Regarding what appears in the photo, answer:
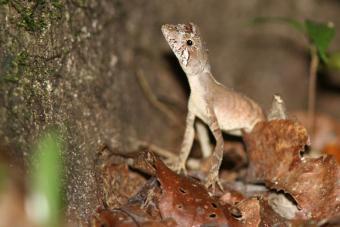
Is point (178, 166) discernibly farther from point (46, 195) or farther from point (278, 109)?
point (46, 195)

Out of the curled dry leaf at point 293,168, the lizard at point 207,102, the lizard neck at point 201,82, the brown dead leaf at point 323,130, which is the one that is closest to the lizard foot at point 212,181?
the lizard at point 207,102

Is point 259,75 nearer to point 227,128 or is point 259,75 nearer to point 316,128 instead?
point 316,128

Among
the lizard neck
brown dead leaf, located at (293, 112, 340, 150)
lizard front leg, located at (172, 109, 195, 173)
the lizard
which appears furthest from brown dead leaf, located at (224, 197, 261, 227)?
brown dead leaf, located at (293, 112, 340, 150)

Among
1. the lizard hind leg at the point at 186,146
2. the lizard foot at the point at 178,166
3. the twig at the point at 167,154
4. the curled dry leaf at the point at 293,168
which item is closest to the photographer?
the curled dry leaf at the point at 293,168

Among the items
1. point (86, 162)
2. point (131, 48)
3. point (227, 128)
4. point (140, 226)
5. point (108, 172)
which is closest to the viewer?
point (140, 226)

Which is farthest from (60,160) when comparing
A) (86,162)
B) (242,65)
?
(242,65)

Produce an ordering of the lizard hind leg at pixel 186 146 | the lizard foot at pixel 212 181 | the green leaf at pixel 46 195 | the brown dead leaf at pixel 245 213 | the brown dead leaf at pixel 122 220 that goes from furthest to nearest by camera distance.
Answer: the lizard hind leg at pixel 186 146
the lizard foot at pixel 212 181
the brown dead leaf at pixel 245 213
the brown dead leaf at pixel 122 220
the green leaf at pixel 46 195

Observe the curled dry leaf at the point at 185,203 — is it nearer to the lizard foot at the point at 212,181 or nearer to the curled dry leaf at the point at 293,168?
the lizard foot at the point at 212,181

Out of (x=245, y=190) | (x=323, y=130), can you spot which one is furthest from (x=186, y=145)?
(x=323, y=130)
